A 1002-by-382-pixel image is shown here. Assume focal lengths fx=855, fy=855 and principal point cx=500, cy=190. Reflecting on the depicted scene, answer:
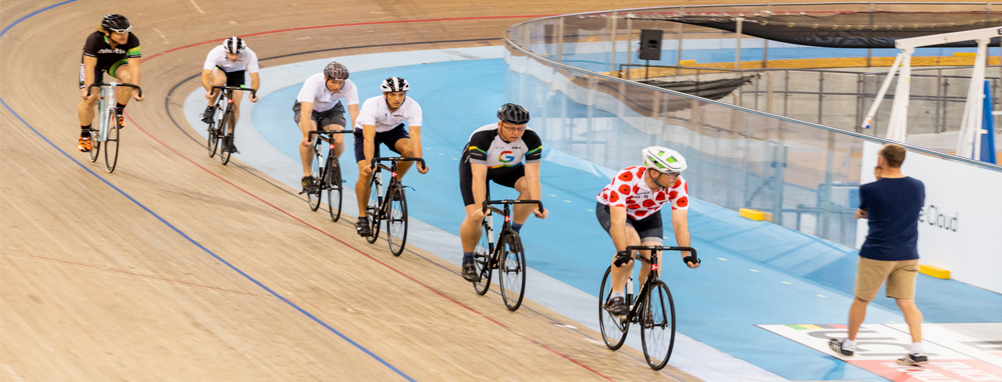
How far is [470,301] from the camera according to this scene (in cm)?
524

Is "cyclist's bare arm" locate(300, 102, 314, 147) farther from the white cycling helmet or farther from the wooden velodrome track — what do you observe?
the white cycling helmet

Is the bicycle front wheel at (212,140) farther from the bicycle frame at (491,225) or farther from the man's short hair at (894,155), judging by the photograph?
the man's short hair at (894,155)

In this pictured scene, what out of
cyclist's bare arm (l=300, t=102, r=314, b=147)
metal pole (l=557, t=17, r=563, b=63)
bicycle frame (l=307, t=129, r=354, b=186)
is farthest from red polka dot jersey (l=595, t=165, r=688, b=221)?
metal pole (l=557, t=17, r=563, b=63)

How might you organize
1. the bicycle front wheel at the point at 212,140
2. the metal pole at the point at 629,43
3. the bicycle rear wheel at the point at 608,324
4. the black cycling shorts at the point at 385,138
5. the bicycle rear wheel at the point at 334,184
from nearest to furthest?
1. the bicycle rear wheel at the point at 608,324
2. the black cycling shorts at the point at 385,138
3. the bicycle rear wheel at the point at 334,184
4. the bicycle front wheel at the point at 212,140
5. the metal pole at the point at 629,43

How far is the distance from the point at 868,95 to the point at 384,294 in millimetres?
10467

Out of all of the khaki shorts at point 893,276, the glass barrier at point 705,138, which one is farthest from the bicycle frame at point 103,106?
the khaki shorts at point 893,276

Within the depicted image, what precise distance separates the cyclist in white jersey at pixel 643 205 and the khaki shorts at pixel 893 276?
1.10 metres

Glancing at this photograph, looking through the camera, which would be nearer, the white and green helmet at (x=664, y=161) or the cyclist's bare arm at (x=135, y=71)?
the white and green helmet at (x=664, y=161)

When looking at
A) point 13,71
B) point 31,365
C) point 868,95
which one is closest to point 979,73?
point 868,95

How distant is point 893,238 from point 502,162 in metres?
2.16

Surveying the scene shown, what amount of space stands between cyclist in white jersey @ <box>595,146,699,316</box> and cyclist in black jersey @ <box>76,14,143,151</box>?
4486 mm

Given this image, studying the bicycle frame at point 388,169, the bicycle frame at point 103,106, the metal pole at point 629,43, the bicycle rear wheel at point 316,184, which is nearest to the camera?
the bicycle frame at point 388,169

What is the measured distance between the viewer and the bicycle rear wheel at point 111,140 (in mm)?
7152

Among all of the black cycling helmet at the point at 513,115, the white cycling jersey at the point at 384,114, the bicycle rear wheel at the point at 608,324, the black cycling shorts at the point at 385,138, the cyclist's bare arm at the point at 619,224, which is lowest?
the bicycle rear wheel at the point at 608,324
